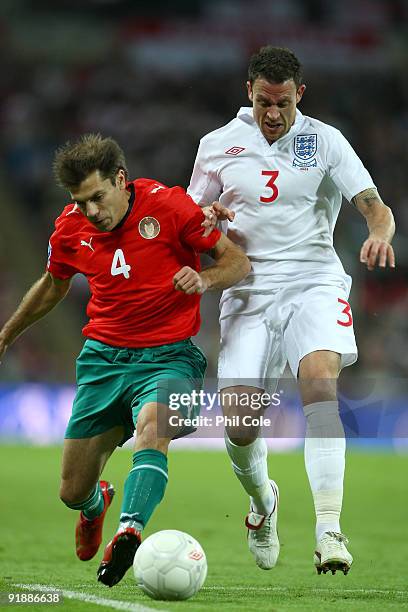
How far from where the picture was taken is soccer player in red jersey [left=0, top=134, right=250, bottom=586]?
5496 mm

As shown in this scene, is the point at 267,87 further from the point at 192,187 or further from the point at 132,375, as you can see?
the point at 132,375

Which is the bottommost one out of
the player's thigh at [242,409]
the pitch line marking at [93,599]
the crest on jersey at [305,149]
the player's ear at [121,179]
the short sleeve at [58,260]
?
the pitch line marking at [93,599]

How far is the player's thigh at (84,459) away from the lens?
5.88 metres

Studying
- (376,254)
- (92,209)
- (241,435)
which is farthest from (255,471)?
(92,209)

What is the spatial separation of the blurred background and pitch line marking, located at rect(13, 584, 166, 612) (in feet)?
37.6

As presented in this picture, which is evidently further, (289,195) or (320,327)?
(289,195)

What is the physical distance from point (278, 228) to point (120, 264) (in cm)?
93

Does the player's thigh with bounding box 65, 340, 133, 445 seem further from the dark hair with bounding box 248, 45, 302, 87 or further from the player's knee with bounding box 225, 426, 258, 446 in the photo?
the dark hair with bounding box 248, 45, 302, 87

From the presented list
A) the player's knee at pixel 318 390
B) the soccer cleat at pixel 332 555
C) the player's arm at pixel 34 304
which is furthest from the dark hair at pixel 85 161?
the soccer cleat at pixel 332 555

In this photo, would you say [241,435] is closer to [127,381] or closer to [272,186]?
[127,381]

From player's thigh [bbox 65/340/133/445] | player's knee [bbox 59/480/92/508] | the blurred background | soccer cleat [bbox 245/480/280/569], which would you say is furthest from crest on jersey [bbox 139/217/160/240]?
the blurred background

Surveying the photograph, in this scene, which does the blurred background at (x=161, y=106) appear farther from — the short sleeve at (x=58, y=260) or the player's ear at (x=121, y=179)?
the player's ear at (x=121, y=179)

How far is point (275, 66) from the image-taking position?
596cm

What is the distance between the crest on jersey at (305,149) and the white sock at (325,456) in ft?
4.23
